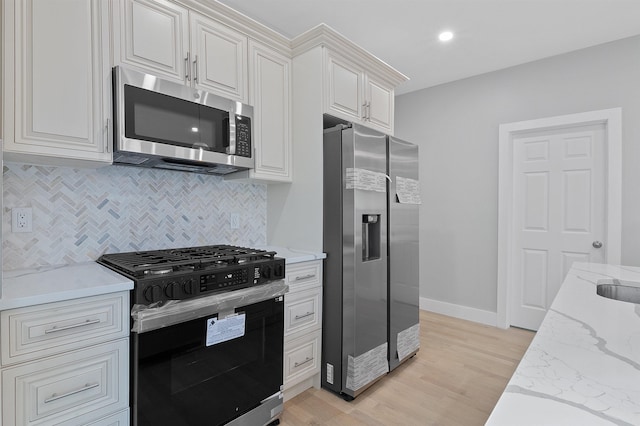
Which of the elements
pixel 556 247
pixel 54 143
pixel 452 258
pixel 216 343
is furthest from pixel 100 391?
pixel 556 247

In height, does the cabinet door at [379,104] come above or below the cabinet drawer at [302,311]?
above

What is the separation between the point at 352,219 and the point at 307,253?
41 centimetres

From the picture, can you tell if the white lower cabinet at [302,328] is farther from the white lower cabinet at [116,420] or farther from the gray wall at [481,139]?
the gray wall at [481,139]

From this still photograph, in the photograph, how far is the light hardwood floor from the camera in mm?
2037

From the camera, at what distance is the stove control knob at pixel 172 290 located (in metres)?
1.47

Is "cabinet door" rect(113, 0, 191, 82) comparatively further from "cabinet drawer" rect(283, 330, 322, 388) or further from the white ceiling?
"cabinet drawer" rect(283, 330, 322, 388)

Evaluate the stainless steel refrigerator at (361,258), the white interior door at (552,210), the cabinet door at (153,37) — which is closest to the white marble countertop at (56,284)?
the cabinet door at (153,37)

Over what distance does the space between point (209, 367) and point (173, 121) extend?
133 centimetres

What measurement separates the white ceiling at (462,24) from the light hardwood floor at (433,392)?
2.79 meters

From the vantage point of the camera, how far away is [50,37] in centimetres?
149

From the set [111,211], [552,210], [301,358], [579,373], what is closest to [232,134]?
[111,211]

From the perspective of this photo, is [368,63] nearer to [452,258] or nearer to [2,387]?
[452,258]

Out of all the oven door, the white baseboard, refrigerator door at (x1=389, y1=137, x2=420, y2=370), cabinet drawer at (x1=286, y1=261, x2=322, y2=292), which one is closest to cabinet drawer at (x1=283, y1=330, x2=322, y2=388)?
the oven door

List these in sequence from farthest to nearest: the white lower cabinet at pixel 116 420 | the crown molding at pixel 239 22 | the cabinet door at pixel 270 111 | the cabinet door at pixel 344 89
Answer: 1. the cabinet door at pixel 344 89
2. the cabinet door at pixel 270 111
3. the crown molding at pixel 239 22
4. the white lower cabinet at pixel 116 420
